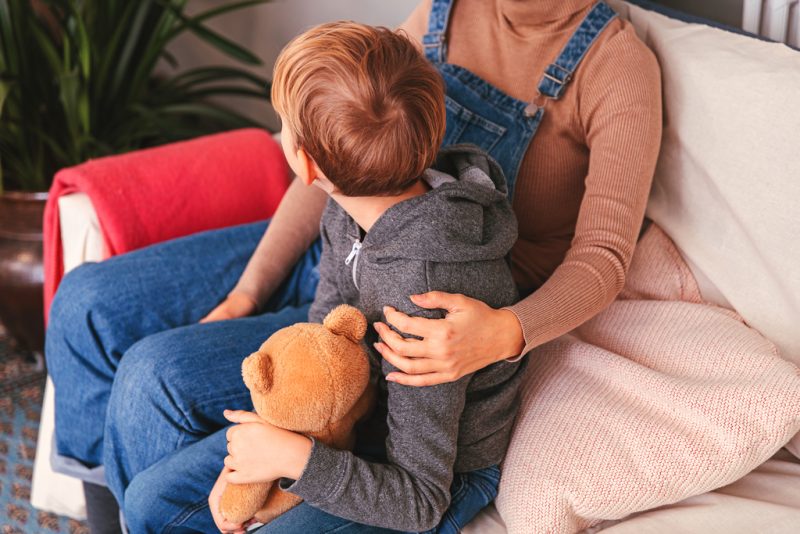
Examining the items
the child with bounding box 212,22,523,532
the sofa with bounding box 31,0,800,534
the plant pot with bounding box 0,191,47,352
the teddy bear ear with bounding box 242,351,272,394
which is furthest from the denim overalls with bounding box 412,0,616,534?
the plant pot with bounding box 0,191,47,352

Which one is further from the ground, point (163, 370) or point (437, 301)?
point (437, 301)

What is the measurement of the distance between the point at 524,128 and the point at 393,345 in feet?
1.42

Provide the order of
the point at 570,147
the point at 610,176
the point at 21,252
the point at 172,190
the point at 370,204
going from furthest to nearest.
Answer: the point at 21,252 < the point at 172,190 < the point at 570,147 < the point at 610,176 < the point at 370,204

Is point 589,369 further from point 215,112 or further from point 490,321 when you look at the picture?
point 215,112

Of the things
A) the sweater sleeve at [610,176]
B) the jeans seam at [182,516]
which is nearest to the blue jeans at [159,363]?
the jeans seam at [182,516]

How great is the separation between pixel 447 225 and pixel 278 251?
0.47 metres

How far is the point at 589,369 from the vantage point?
3.09 ft

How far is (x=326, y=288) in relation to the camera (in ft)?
3.32

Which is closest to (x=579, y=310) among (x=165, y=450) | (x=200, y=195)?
(x=165, y=450)

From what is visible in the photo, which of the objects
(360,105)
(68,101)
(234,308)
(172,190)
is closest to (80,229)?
(172,190)

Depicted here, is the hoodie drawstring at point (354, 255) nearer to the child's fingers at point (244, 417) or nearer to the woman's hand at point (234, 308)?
the child's fingers at point (244, 417)

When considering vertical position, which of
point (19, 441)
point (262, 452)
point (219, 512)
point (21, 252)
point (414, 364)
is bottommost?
point (19, 441)

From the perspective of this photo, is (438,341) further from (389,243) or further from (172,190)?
(172,190)

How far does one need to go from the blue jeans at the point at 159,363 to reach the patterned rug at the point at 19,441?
31cm
